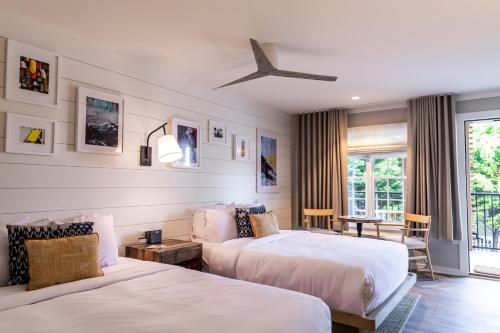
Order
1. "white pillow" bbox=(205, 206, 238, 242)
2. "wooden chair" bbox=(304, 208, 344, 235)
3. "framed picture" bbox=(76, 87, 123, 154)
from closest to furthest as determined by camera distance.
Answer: "framed picture" bbox=(76, 87, 123, 154), "white pillow" bbox=(205, 206, 238, 242), "wooden chair" bbox=(304, 208, 344, 235)

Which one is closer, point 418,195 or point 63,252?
point 63,252

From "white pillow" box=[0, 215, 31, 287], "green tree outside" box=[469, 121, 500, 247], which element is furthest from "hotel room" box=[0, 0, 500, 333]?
"green tree outside" box=[469, 121, 500, 247]

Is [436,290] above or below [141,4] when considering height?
below

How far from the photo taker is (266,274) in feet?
9.54

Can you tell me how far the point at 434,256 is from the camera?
189 inches

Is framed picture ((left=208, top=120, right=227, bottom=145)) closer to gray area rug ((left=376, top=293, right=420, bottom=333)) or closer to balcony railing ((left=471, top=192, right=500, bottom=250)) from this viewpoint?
gray area rug ((left=376, top=293, right=420, bottom=333))

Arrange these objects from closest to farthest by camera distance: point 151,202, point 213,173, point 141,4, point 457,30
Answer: point 141,4, point 457,30, point 151,202, point 213,173

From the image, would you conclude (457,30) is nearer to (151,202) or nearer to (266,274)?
(266,274)

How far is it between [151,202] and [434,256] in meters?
4.10

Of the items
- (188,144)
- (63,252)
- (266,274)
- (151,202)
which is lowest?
(266,274)

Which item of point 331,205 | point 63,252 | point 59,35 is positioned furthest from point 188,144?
point 331,205

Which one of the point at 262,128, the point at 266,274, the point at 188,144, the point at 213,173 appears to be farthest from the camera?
the point at 262,128

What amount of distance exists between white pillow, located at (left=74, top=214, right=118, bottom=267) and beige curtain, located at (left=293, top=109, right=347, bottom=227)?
3723mm

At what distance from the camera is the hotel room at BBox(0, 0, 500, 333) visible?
6.66 ft
